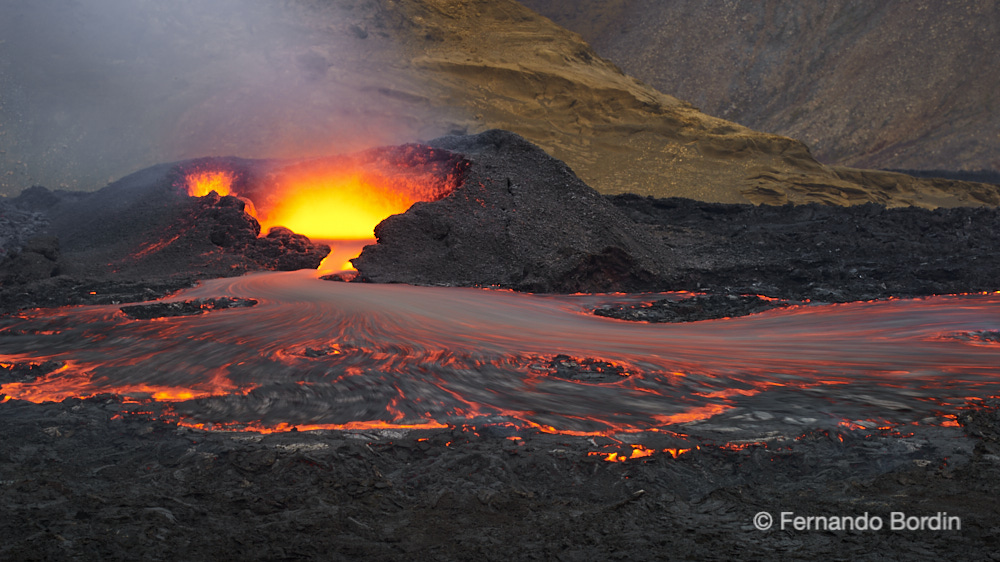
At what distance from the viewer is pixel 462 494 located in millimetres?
3648

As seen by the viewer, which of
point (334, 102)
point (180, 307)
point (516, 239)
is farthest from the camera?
point (334, 102)

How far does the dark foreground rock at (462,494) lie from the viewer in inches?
118

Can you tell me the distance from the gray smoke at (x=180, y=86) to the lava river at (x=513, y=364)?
19323 millimetres

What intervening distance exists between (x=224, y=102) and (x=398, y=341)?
24900 mm

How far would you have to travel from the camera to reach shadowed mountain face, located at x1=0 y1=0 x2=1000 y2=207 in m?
26.0

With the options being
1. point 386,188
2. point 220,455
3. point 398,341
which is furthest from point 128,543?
point 386,188

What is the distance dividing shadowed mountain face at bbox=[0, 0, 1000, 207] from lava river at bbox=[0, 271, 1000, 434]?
18.0 meters

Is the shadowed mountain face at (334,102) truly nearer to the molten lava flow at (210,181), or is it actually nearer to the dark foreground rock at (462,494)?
the molten lava flow at (210,181)

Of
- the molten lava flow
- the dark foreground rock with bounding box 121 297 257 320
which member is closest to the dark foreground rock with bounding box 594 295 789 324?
the dark foreground rock with bounding box 121 297 257 320

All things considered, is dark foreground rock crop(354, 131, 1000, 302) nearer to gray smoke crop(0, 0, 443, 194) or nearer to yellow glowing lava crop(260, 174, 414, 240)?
yellow glowing lava crop(260, 174, 414, 240)

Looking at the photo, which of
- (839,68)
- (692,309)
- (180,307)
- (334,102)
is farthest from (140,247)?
(839,68)

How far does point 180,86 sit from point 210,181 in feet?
49.9

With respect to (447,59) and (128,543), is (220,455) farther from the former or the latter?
(447,59)
